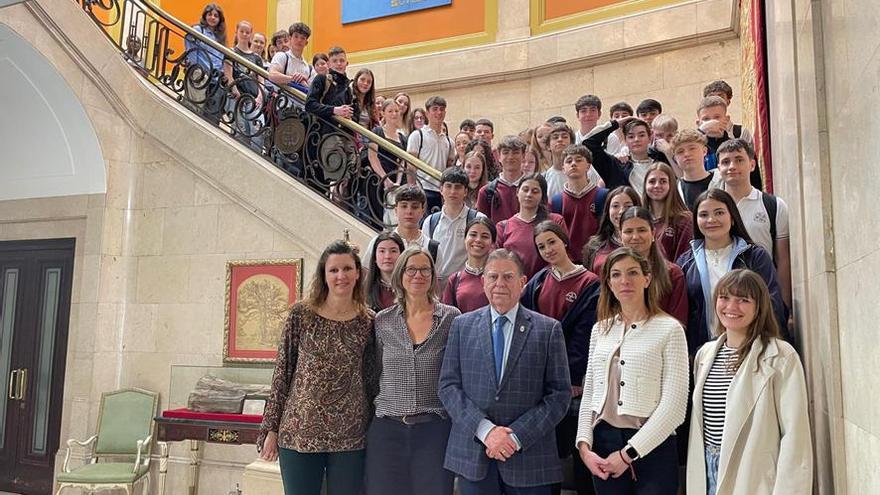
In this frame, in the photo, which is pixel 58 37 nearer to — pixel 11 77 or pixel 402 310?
pixel 11 77

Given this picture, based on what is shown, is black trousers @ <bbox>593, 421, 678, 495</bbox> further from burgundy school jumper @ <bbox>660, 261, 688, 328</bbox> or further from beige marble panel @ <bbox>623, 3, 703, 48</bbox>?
beige marble panel @ <bbox>623, 3, 703, 48</bbox>

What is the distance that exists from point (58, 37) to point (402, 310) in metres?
5.27

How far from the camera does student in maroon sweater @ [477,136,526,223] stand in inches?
184

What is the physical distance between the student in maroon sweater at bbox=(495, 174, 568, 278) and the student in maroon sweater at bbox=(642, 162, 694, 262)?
52 centimetres

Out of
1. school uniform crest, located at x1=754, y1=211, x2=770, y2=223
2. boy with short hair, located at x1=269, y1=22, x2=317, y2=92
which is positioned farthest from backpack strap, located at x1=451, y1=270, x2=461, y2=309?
boy with short hair, located at x1=269, y1=22, x2=317, y2=92

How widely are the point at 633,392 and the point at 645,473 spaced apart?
31 centimetres

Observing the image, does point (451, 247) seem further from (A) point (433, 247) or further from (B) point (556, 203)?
(B) point (556, 203)

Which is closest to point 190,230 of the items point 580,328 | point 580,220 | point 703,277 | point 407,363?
point 580,220

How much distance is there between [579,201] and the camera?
4273mm

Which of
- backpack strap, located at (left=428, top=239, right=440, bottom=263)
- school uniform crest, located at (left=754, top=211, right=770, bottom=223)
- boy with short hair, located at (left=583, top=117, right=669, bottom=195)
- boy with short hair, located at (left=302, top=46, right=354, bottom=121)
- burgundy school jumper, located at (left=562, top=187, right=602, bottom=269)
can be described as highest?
boy with short hair, located at (left=302, top=46, right=354, bottom=121)

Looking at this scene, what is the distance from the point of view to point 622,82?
8430 millimetres

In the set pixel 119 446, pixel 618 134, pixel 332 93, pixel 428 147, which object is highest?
pixel 332 93

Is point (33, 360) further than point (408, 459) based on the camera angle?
Yes

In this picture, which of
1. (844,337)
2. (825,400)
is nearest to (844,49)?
(844,337)
